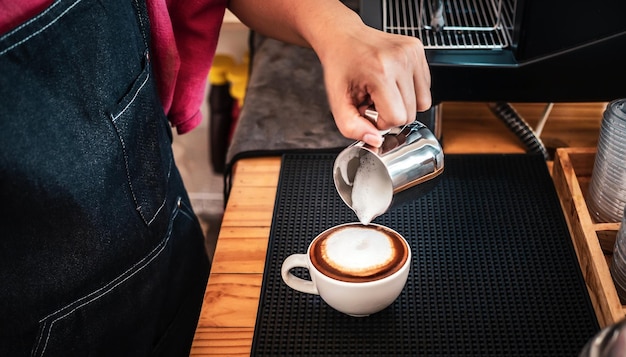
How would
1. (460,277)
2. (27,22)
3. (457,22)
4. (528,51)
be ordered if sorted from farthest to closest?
(457,22) → (528,51) → (460,277) → (27,22)

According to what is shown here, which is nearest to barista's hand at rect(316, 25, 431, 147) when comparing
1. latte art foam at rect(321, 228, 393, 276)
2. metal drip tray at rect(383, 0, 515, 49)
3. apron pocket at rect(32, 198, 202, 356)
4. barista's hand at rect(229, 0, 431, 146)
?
barista's hand at rect(229, 0, 431, 146)

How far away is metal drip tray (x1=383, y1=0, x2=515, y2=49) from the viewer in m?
1.11

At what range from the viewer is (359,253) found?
0.84 m

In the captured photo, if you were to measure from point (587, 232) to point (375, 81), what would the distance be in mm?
368

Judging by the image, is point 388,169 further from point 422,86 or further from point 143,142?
point 143,142

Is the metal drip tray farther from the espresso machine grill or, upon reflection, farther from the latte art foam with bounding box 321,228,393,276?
the latte art foam with bounding box 321,228,393,276

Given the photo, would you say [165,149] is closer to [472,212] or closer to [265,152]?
[265,152]

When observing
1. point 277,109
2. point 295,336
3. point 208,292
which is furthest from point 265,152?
point 295,336

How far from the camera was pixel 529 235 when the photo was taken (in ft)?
3.31

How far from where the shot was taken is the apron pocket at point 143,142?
921mm

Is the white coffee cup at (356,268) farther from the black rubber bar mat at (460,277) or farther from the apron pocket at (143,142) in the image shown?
the apron pocket at (143,142)

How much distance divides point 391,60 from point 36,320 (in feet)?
1.73

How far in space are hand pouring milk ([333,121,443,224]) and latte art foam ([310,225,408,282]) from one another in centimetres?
3

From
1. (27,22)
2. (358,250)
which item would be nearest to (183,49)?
(27,22)
